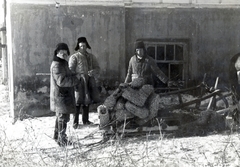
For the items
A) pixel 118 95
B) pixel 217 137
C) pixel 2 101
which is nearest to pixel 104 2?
pixel 118 95

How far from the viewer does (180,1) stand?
902 cm

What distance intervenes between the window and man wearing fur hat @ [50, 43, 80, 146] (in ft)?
12.3

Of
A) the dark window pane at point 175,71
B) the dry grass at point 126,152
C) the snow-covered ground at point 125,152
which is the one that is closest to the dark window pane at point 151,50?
the dark window pane at point 175,71

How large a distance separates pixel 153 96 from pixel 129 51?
2.91 meters

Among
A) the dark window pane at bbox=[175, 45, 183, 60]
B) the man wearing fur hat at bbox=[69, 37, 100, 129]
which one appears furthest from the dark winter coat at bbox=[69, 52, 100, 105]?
the dark window pane at bbox=[175, 45, 183, 60]

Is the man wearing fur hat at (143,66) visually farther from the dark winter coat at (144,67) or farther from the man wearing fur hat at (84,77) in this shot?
the man wearing fur hat at (84,77)

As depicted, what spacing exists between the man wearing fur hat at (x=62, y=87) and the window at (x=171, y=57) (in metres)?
3.76

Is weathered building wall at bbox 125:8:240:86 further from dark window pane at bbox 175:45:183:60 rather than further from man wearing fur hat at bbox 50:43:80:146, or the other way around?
man wearing fur hat at bbox 50:43:80:146

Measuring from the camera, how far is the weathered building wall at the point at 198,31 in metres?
8.92

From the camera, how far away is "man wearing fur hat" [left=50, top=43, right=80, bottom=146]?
5.64 m

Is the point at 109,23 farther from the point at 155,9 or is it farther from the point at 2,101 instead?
the point at 2,101

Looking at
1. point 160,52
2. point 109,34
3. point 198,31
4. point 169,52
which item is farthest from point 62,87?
point 198,31

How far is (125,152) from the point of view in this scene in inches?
182

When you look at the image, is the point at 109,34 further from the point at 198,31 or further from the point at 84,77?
the point at 198,31
